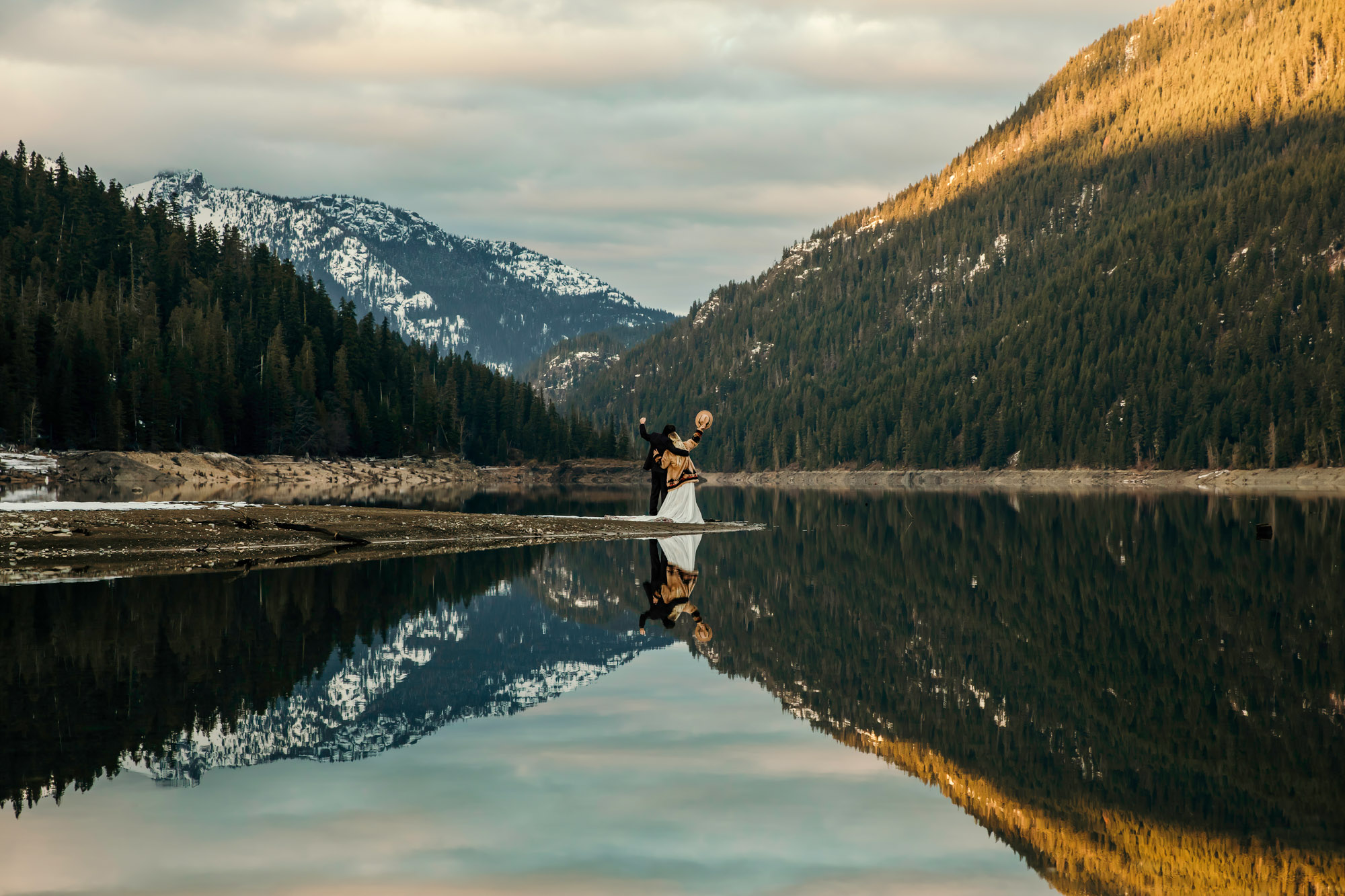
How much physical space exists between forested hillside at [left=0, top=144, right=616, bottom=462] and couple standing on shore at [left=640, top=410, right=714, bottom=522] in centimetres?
7342

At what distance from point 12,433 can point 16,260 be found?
65252mm

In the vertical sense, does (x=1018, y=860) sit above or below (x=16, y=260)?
below

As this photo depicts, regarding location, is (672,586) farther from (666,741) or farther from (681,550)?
(666,741)

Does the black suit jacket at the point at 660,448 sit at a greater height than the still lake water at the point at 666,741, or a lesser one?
greater

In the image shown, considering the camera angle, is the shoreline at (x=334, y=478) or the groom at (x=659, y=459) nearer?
the groom at (x=659, y=459)

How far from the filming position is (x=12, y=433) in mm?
102562

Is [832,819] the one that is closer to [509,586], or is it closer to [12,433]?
[509,586]

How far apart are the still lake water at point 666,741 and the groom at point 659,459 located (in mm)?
21774

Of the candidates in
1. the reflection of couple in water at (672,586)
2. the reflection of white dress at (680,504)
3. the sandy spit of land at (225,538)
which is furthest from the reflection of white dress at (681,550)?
the reflection of white dress at (680,504)

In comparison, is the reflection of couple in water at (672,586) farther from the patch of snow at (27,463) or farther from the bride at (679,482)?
the patch of snow at (27,463)

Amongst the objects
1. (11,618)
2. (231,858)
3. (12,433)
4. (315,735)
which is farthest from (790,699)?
(12,433)

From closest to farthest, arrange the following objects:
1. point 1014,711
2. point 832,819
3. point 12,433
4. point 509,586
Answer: point 832,819 → point 1014,711 → point 509,586 → point 12,433

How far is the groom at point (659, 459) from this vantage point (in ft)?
169

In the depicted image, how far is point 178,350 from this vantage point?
13175cm
